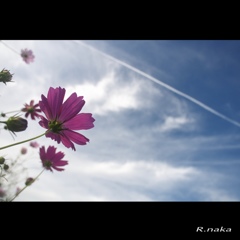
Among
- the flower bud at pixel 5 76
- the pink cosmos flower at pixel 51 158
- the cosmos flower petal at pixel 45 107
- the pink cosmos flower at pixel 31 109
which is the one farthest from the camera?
the pink cosmos flower at pixel 31 109

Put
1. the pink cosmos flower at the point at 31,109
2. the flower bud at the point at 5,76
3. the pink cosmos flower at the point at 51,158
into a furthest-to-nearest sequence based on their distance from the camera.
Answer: the pink cosmos flower at the point at 31,109
the pink cosmos flower at the point at 51,158
the flower bud at the point at 5,76

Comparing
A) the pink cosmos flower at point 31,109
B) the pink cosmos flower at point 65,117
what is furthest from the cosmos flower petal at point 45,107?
the pink cosmos flower at point 31,109

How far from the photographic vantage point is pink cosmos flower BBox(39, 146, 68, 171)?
33.6 inches

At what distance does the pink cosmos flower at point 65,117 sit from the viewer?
0.49m

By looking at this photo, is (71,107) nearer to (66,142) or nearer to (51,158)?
(66,142)

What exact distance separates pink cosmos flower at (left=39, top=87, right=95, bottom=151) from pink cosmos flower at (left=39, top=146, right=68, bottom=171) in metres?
0.31

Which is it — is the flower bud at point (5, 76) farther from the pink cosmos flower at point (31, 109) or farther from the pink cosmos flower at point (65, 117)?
the pink cosmos flower at point (31, 109)

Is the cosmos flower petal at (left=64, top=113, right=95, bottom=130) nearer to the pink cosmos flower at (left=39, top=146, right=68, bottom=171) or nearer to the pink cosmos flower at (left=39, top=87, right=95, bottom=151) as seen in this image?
the pink cosmos flower at (left=39, top=87, right=95, bottom=151)

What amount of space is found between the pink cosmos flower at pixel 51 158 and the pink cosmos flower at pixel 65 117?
306mm

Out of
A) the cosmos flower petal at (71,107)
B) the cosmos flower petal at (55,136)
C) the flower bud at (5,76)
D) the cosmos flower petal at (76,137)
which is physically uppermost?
the flower bud at (5,76)
